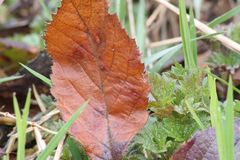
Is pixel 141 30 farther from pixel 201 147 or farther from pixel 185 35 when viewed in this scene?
pixel 201 147

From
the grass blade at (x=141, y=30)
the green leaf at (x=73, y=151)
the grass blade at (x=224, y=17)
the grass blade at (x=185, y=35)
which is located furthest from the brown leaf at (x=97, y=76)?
the grass blade at (x=141, y=30)

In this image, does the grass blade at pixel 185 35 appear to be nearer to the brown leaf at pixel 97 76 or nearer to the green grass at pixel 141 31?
the brown leaf at pixel 97 76

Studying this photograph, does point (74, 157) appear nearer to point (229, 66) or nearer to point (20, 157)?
point (20, 157)

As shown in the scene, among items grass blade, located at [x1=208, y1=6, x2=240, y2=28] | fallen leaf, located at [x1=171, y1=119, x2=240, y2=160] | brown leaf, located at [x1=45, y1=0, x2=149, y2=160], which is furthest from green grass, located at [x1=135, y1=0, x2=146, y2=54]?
fallen leaf, located at [x1=171, y1=119, x2=240, y2=160]

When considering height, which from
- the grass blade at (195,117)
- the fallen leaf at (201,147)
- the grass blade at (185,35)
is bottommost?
the fallen leaf at (201,147)

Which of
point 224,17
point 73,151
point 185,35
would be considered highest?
point 224,17

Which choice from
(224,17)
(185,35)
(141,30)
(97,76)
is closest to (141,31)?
(141,30)
